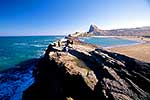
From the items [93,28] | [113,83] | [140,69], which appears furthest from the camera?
[93,28]

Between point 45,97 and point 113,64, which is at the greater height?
point 113,64

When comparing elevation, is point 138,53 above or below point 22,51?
above

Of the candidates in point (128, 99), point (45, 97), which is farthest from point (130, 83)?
point (45, 97)

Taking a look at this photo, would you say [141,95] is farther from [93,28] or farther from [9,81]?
[93,28]

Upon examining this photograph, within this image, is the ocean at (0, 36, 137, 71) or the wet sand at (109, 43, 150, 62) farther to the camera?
the ocean at (0, 36, 137, 71)

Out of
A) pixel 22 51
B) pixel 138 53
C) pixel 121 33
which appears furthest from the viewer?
pixel 121 33

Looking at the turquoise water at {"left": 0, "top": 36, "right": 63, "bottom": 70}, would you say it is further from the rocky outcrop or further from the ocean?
the rocky outcrop

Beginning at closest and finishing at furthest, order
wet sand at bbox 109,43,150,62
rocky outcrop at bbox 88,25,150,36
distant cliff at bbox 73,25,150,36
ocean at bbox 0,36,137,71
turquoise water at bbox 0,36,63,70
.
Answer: wet sand at bbox 109,43,150,62 < turquoise water at bbox 0,36,63,70 < ocean at bbox 0,36,137,71 < distant cliff at bbox 73,25,150,36 < rocky outcrop at bbox 88,25,150,36

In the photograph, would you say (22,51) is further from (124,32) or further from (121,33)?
(124,32)

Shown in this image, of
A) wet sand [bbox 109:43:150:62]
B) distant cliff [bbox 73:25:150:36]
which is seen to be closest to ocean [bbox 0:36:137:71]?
wet sand [bbox 109:43:150:62]

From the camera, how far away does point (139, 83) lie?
11.6m

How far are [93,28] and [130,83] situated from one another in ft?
519

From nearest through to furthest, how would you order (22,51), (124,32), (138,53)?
(138,53)
(22,51)
(124,32)

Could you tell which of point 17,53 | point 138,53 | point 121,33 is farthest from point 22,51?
point 121,33
